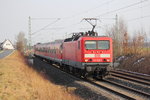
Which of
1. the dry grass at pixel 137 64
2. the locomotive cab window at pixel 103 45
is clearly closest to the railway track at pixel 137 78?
the dry grass at pixel 137 64

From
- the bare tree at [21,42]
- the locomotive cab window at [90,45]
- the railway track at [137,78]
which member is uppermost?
the bare tree at [21,42]

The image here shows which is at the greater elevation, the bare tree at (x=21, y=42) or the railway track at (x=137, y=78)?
the bare tree at (x=21, y=42)

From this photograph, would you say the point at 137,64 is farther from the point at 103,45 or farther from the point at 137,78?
the point at 103,45

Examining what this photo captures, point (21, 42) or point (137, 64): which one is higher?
point (21, 42)

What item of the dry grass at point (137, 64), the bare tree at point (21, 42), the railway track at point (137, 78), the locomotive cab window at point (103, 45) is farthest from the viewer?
the bare tree at point (21, 42)

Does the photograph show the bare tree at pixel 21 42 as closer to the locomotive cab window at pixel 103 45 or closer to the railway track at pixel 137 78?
the railway track at pixel 137 78

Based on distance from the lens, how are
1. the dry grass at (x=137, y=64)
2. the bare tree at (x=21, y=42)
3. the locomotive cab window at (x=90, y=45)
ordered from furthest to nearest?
the bare tree at (x=21, y=42) < the dry grass at (x=137, y=64) < the locomotive cab window at (x=90, y=45)

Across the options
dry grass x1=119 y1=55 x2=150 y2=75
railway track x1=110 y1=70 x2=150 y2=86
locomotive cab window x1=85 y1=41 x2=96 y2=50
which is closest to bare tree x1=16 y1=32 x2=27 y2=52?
dry grass x1=119 y1=55 x2=150 y2=75

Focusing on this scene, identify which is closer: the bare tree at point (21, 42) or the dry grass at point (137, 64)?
the dry grass at point (137, 64)

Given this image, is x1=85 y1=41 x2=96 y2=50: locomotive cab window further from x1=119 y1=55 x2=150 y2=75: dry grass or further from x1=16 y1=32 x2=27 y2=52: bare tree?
x1=16 y1=32 x2=27 y2=52: bare tree

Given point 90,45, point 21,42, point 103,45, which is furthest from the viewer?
point 21,42

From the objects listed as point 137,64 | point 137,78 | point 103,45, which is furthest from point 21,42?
point 137,78

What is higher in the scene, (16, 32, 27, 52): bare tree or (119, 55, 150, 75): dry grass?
(16, 32, 27, 52): bare tree

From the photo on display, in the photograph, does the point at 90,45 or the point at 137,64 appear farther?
the point at 137,64
